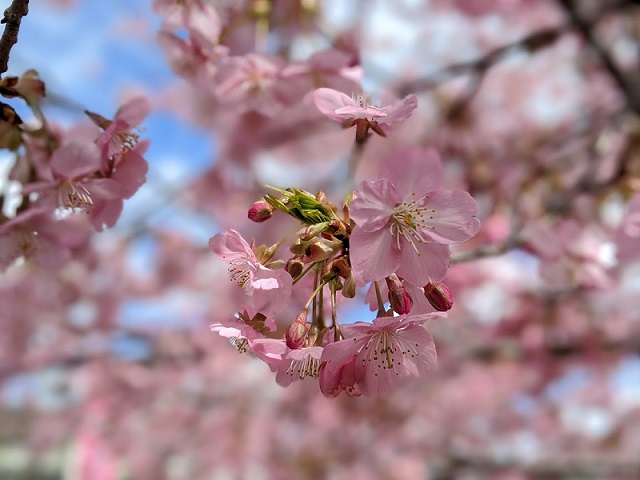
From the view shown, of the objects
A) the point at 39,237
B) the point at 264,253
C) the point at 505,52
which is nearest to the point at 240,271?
the point at 264,253

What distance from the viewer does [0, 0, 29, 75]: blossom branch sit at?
0.67 meters

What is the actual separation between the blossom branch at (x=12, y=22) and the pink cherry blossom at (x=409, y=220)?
462mm

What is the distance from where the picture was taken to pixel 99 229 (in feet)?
3.11

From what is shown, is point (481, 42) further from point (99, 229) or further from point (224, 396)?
point (99, 229)

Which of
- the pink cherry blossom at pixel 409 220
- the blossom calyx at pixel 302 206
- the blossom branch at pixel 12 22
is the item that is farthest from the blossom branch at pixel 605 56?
the blossom branch at pixel 12 22

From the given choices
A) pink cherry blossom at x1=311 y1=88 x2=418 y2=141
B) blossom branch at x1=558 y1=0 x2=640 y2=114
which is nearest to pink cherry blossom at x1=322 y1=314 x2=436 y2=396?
pink cherry blossom at x1=311 y1=88 x2=418 y2=141

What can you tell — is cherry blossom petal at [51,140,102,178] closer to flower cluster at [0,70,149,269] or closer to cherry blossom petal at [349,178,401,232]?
flower cluster at [0,70,149,269]

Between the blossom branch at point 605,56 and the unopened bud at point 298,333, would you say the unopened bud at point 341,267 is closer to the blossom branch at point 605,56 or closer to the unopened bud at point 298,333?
the unopened bud at point 298,333

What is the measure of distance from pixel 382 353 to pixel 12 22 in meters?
0.62

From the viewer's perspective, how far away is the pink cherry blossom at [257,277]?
0.68 metres

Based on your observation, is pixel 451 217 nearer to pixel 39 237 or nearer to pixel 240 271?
pixel 240 271

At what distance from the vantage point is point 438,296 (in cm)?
68

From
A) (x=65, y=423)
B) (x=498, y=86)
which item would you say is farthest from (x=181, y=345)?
(x=498, y=86)

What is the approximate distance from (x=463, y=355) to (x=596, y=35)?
1822 millimetres
